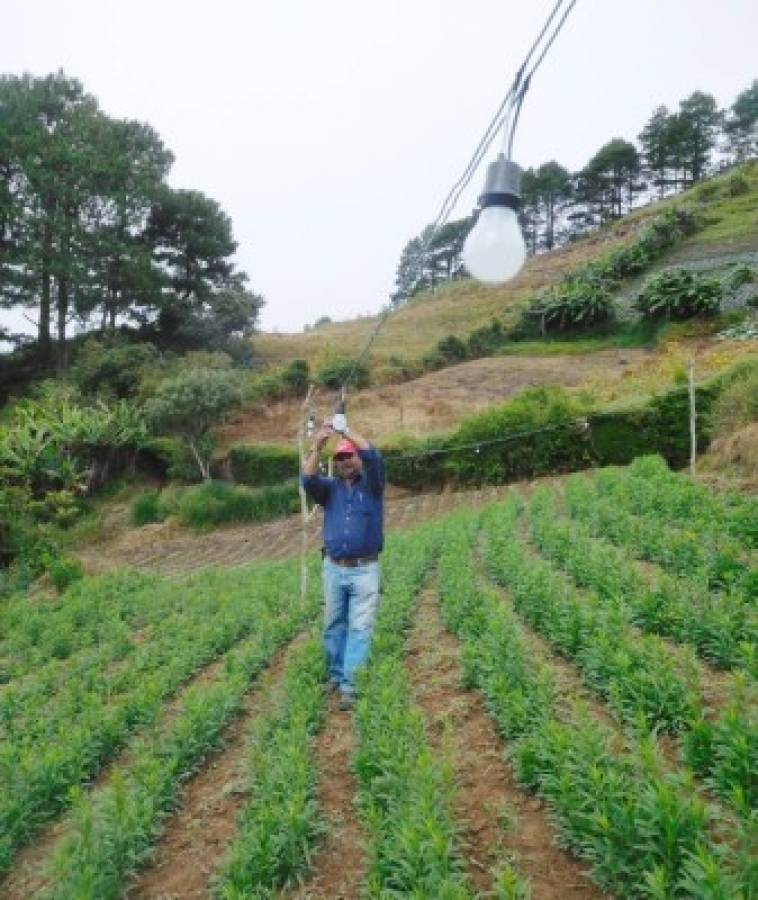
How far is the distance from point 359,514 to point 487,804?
2579 mm

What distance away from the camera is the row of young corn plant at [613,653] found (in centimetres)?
445

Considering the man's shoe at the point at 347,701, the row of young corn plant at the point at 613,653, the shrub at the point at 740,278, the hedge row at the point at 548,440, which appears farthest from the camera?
the shrub at the point at 740,278

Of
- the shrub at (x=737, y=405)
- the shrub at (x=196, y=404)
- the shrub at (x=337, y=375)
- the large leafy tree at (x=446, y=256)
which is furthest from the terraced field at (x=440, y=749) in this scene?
the large leafy tree at (x=446, y=256)

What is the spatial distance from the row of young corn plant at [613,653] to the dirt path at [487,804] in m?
0.78

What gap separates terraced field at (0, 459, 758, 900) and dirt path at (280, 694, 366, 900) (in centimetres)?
1

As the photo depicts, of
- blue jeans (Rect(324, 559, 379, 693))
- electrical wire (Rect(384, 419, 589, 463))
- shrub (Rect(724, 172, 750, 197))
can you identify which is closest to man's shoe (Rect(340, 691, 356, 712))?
blue jeans (Rect(324, 559, 379, 693))

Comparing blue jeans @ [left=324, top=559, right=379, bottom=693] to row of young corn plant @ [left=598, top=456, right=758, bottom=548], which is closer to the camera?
Result: blue jeans @ [left=324, top=559, right=379, bottom=693]

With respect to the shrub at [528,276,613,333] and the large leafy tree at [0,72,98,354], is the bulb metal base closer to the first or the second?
the shrub at [528,276,613,333]

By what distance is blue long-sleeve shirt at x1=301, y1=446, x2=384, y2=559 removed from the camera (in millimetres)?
6066

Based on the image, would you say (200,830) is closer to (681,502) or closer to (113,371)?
(681,502)

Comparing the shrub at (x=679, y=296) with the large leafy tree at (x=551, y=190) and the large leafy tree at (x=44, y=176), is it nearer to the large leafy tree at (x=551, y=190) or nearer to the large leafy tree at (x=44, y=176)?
the large leafy tree at (x=44, y=176)

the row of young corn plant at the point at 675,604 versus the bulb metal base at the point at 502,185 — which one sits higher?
the bulb metal base at the point at 502,185

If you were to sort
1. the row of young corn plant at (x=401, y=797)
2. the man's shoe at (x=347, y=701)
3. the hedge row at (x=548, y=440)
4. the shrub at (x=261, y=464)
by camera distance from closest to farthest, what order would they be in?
the row of young corn plant at (x=401, y=797)
the man's shoe at (x=347, y=701)
the hedge row at (x=548, y=440)
the shrub at (x=261, y=464)

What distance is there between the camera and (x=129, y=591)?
1322 cm
